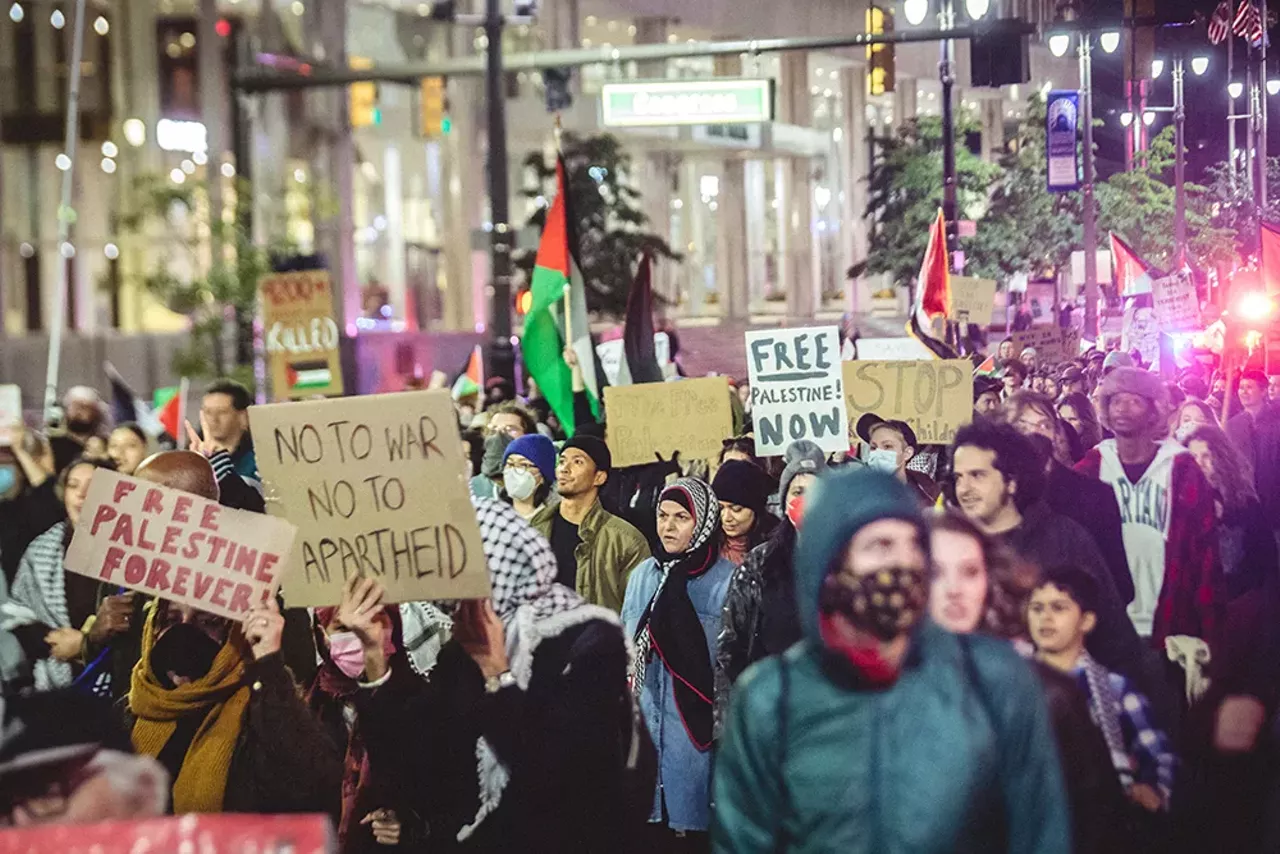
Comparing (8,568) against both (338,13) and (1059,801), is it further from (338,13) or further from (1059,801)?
(338,13)

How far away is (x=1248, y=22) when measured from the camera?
3247 centimetres

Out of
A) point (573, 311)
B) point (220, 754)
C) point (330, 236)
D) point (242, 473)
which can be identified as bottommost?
point (220, 754)

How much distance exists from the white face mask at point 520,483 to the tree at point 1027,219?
41534 mm

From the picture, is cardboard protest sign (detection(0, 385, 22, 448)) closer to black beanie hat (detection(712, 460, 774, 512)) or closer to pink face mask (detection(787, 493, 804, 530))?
black beanie hat (detection(712, 460, 774, 512))

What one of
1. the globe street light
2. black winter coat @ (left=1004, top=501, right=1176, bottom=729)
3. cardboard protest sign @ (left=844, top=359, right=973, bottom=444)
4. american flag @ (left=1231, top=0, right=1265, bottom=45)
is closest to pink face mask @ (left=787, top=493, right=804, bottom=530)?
black winter coat @ (left=1004, top=501, right=1176, bottom=729)

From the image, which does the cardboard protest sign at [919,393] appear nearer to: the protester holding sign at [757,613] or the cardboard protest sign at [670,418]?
the cardboard protest sign at [670,418]

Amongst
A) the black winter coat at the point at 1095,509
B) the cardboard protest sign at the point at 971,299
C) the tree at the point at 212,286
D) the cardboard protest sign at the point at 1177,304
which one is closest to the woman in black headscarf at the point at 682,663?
the black winter coat at the point at 1095,509

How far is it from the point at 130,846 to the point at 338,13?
40191 mm

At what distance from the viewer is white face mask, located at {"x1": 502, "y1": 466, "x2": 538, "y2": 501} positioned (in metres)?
9.05

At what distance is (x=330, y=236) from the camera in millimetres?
42062

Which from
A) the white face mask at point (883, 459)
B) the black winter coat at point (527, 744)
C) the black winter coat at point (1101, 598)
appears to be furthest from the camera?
the white face mask at point (883, 459)

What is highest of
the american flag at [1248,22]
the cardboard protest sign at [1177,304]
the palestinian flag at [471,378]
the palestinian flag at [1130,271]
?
the american flag at [1248,22]

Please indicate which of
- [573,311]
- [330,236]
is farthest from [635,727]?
[330,236]

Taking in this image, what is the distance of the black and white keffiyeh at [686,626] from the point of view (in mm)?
7105
